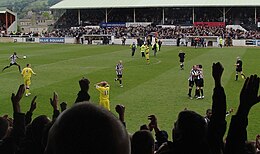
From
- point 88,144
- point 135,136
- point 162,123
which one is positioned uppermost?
point 88,144

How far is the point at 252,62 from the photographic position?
38344 millimetres

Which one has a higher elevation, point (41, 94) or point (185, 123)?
point (185, 123)

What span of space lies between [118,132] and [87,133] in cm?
18

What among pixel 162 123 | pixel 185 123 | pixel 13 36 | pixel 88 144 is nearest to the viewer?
pixel 88 144

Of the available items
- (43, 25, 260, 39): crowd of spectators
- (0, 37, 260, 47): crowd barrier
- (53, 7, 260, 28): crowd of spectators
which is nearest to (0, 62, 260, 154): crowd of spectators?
(0, 37, 260, 47): crowd barrier

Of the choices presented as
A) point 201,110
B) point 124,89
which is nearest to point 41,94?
point 124,89

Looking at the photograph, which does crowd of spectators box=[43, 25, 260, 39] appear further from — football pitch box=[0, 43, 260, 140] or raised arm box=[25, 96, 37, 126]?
raised arm box=[25, 96, 37, 126]

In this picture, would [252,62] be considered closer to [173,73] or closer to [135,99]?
[173,73]

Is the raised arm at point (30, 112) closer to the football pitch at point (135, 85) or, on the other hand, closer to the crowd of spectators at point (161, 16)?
the football pitch at point (135, 85)

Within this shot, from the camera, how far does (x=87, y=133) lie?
2.59 m

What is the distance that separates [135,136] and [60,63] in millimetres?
34076

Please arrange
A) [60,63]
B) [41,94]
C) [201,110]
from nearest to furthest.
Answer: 1. [201,110]
2. [41,94]
3. [60,63]

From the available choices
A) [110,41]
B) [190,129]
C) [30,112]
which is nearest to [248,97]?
[190,129]

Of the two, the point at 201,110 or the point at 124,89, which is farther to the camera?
the point at 124,89
